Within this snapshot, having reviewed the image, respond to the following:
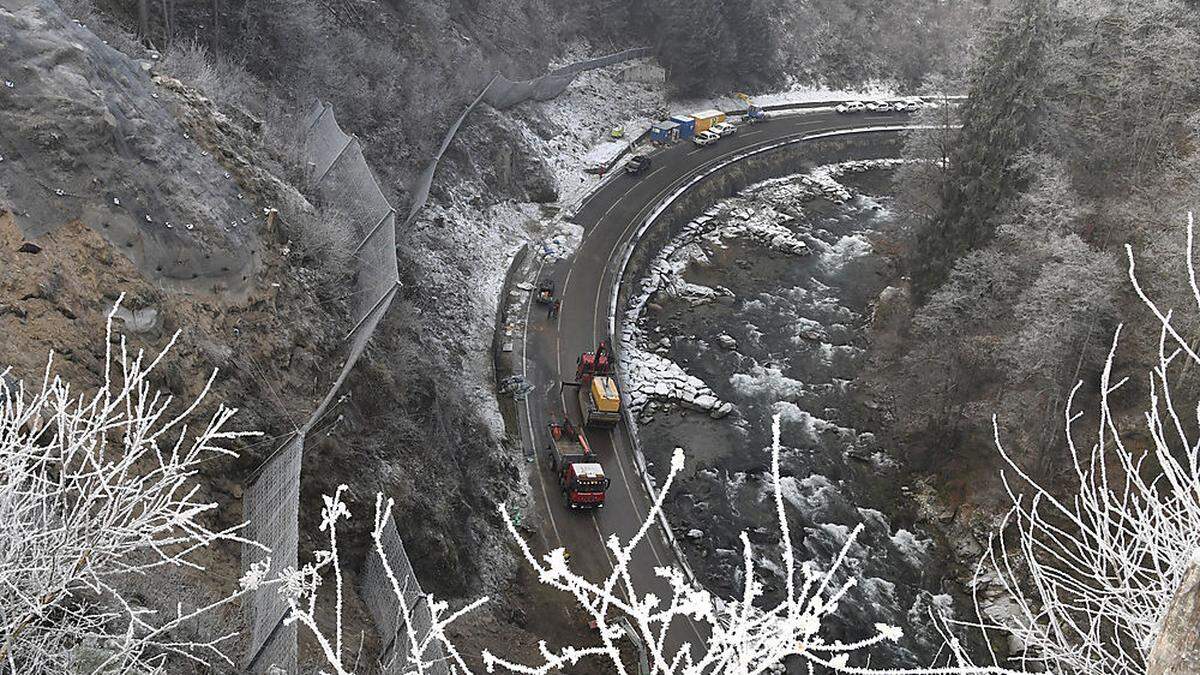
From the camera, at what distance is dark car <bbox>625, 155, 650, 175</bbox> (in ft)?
149

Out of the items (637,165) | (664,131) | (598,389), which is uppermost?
(664,131)

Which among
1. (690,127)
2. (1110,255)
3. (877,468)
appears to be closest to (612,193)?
(690,127)

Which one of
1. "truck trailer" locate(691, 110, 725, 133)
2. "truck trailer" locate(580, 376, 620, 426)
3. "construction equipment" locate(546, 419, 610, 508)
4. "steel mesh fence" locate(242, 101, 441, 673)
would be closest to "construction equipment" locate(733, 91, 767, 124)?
"truck trailer" locate(691, 110, 725, 133)

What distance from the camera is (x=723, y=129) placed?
51.6m

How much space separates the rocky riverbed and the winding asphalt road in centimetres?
179

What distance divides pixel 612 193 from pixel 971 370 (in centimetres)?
2086

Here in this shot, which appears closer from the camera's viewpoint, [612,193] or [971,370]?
[971,370]

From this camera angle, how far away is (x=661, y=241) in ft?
136

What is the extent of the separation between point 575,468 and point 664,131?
98.6 ft

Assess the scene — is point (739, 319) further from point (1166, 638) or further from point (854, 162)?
point (1166, 638)

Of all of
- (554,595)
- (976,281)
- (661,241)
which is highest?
(976,281)

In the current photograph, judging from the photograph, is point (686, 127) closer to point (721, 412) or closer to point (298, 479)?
point (721, 412)

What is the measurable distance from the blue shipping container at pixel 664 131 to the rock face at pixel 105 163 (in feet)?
112

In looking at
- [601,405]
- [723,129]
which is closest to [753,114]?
[723,129]
